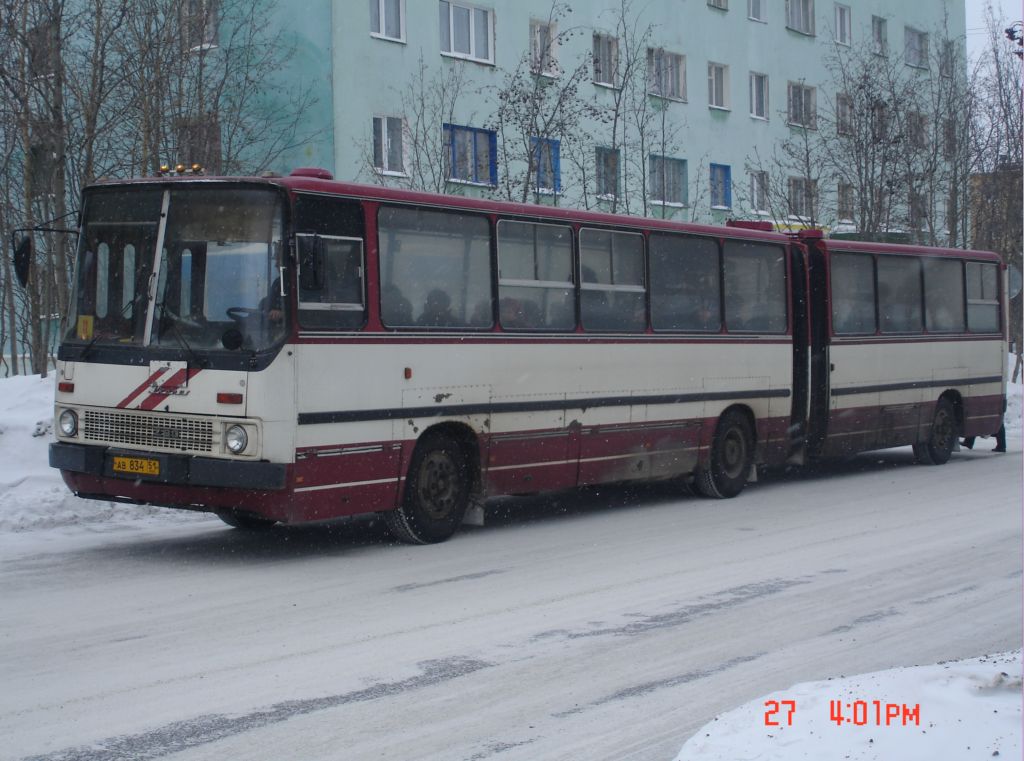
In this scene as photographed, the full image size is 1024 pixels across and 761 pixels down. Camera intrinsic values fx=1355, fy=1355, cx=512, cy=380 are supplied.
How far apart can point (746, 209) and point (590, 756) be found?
33087 millimetres

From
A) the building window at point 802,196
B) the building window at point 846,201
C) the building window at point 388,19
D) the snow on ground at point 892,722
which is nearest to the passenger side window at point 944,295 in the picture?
the building window at point 802,196

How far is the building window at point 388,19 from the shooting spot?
28.7 metres

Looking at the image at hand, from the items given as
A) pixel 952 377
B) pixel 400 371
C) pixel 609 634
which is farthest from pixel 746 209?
pixel 609 634

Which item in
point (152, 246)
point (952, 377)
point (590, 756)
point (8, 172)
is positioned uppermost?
point (8, 172)

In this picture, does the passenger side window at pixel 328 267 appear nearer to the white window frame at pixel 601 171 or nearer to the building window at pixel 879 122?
the white window frame at pixel 601 171

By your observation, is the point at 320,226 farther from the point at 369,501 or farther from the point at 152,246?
the point at 369,501

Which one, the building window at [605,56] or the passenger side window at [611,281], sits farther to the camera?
the building window at [605,56]

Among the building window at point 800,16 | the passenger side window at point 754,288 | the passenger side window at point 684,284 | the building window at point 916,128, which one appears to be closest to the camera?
the passenger side window at point 684,284

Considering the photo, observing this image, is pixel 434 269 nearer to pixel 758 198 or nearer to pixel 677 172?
pixel 677 172

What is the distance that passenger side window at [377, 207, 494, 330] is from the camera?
1116 centimetres

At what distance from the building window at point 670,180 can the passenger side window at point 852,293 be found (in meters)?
15.1

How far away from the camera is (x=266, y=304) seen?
1020 centimetres

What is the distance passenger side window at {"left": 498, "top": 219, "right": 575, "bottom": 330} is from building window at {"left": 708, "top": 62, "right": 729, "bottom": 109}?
26.5 metres

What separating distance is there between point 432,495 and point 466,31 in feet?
68.8
